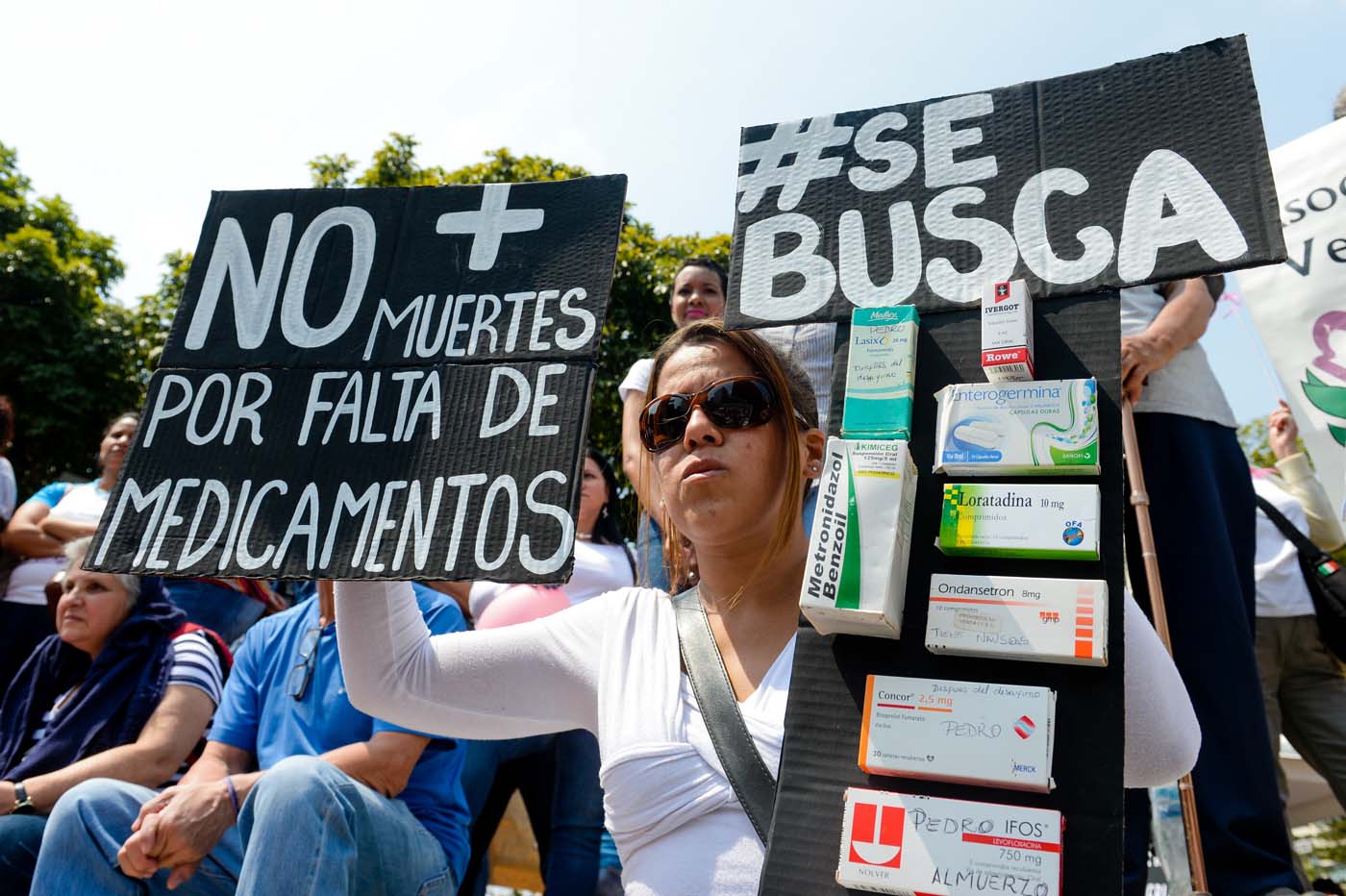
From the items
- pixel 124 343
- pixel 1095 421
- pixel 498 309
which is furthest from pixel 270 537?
pixel 124 343

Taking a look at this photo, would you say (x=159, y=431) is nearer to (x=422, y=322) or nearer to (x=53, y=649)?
(x=422, y=322)

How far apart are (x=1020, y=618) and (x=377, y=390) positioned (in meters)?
1.32

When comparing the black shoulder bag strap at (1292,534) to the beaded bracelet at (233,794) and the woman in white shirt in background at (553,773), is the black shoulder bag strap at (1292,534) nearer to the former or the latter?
the woman in white shirt in background at (553,773)

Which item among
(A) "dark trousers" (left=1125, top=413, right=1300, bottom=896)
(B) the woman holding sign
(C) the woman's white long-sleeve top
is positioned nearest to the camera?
(C) the woman's white long-sleeve top

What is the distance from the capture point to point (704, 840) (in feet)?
5.48

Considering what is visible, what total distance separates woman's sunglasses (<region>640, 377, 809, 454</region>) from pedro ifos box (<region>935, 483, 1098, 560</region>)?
1.78 ft

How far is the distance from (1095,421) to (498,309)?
1.16 meters

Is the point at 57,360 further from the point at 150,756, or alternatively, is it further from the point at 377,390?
the point at 377,390

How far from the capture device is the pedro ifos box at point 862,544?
1528 mm

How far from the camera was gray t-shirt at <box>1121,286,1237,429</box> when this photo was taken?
299 centimetres

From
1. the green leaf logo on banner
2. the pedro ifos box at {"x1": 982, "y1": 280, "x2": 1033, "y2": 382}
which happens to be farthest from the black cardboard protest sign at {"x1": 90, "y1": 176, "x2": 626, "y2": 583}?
the green leaf logo on banner

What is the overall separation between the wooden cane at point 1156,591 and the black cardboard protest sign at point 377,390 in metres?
1.23

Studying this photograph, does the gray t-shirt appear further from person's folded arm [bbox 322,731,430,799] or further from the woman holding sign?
person's folded arm [bbox 322,731,430,799]

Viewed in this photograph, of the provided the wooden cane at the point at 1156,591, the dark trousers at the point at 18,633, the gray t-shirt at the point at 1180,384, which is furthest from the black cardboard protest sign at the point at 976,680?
the dark trousers at the point at 18,633
